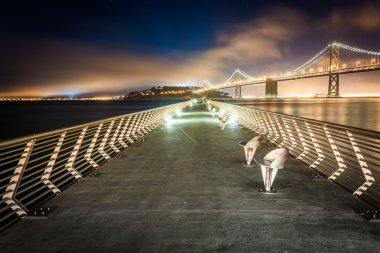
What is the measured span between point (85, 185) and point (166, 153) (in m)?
4.34

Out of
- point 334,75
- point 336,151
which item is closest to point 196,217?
point 336,151

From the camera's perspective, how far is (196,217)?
4.89m

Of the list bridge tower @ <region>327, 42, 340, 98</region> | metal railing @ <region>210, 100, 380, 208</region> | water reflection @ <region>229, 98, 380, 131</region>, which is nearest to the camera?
metal railing @ <region>210, 100, 380, 208</region>

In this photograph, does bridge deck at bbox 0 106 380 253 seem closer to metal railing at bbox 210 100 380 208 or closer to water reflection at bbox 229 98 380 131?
metal railing at bbox 210 100 380 208

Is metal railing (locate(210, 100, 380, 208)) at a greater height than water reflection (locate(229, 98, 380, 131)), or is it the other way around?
metal railing (locate(210, 100, 380, 208))

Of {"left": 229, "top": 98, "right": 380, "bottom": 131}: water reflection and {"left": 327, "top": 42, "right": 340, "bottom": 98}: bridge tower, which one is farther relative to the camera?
{"left": 327, "top": 42, "right": 340, "bottom": 98}: bridge tower

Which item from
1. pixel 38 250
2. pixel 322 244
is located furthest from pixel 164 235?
pixel 322 244

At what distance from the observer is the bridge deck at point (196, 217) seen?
13.2 ft

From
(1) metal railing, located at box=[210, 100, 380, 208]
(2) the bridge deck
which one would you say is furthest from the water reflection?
(2) the bridge deck

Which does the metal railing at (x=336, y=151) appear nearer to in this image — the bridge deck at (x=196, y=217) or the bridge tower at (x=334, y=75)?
the bridge deck at (x=196, y=217)

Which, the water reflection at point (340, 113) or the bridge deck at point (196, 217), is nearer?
the bridge deck at point (196, 217)

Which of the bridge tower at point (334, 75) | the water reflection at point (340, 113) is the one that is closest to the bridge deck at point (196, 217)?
the water reflection at point (340, 113)

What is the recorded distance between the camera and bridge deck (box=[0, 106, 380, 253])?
4.02m

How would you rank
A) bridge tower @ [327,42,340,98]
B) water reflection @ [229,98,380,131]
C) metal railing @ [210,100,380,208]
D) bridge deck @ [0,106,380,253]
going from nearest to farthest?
bridge deck @ [0,106,380,253], metal railing @ [210,100,380,208], water reflection @ [229,98,380,131], bridge tower @ [327,42,340,98]
